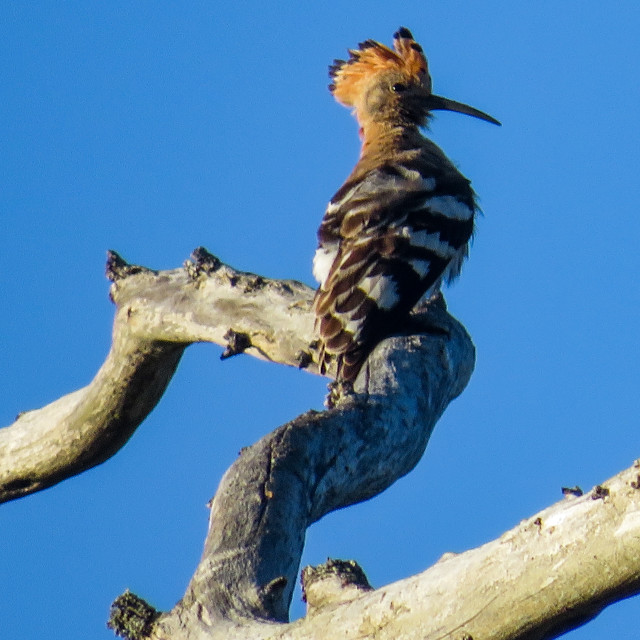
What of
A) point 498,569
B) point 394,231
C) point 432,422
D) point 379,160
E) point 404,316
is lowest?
point 498,569

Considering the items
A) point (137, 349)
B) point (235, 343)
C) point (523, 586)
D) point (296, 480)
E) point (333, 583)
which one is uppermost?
point (137, 349)

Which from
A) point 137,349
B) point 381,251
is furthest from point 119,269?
point 381,251

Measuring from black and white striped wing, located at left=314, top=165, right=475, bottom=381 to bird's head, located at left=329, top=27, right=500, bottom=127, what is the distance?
111 centimetres

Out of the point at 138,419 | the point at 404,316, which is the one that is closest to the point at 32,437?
the point at 138,419

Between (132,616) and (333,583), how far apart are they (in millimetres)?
428

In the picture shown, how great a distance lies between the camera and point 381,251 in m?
4.81

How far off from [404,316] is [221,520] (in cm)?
205

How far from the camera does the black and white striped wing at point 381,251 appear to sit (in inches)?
164

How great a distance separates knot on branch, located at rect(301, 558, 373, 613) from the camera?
221 centimetres

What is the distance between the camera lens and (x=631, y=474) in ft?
5.75

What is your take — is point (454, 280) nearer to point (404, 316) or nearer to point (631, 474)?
point (404, 316)

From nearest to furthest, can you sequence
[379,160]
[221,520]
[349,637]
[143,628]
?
[349,637] < [143,628] < [221,520] < [379,160]

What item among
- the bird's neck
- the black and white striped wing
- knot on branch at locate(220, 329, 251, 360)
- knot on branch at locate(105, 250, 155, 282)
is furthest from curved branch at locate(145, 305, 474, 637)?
the bird's neck

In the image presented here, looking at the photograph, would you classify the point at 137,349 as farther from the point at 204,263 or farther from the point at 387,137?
the point at 387,137
